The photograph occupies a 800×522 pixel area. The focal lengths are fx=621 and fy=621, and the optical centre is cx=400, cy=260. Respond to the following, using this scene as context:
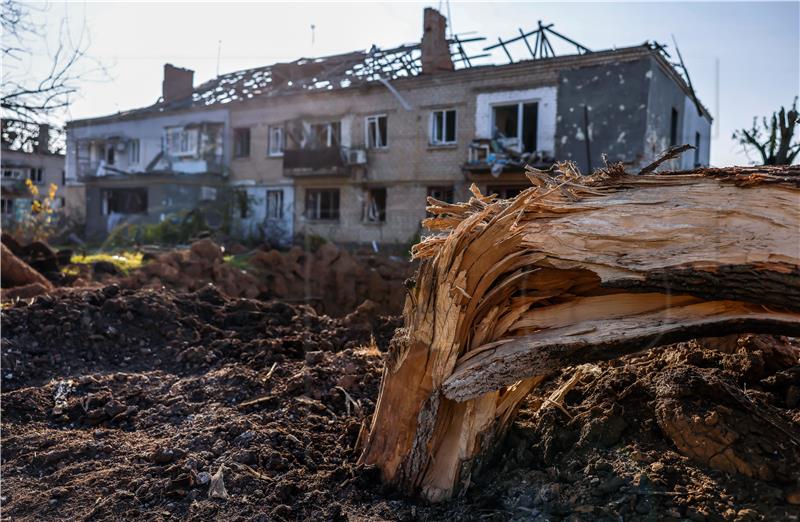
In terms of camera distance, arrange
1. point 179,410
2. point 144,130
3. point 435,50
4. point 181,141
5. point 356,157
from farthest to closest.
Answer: point 144,130 → point 181,141 → point 356,157 → point 435,50 → point 179,410

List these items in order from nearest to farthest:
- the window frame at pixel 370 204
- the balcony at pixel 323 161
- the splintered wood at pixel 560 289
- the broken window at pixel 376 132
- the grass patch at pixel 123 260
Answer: the splintered wood at pixel 560 289
the grass patch at pixel 123 260
the window frame at pixel 370 204
the broken window at pixel 376 132
the balcony at pixel 323 161

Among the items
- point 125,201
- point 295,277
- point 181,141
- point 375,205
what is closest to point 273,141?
point 181,141

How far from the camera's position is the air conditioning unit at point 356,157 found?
2375cm

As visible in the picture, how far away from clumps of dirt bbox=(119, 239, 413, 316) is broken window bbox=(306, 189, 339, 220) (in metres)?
10.1

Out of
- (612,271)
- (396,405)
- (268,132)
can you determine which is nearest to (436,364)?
(396,405)

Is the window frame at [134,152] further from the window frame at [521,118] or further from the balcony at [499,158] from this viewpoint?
the window frame at [521,118]

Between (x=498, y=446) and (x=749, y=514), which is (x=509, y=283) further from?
(x=749, y=514)

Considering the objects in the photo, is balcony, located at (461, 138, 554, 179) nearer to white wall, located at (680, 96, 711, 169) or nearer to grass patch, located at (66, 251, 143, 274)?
white wall, located at (680, 96, 711, 169)

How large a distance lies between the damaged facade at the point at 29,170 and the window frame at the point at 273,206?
8.06 metres

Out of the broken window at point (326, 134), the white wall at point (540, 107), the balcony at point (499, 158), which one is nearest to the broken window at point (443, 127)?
the white wall at point (540, 107)

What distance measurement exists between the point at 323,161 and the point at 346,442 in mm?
21065

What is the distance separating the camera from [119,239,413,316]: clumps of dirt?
1224cm

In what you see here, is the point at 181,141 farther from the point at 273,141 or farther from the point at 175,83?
the point at 273,141

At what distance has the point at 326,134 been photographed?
83.6 ft
